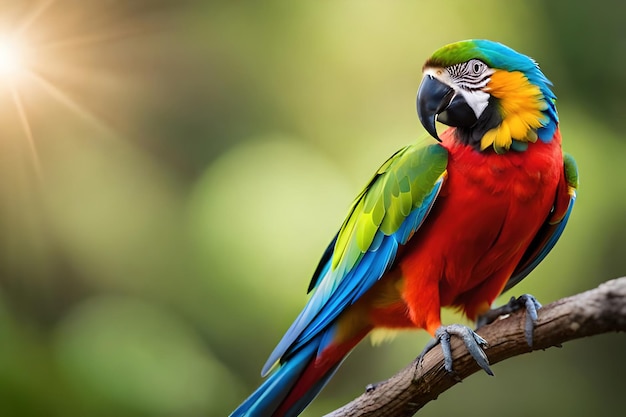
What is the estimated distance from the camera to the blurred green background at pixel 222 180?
2.69 metres

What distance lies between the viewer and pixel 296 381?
1.61 metres

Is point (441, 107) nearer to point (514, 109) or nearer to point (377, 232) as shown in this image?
point (514, 109)

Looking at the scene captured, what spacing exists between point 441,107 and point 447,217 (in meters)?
0.24

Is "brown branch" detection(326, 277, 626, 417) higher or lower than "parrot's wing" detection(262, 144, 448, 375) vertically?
lower

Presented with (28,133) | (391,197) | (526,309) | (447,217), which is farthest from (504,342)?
(28,133)

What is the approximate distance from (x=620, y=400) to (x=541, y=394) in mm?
365

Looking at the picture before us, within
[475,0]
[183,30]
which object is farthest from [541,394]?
[183,30]

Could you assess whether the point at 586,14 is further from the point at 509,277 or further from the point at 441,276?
the point at 441,276

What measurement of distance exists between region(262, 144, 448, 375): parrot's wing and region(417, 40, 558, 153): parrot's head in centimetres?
9

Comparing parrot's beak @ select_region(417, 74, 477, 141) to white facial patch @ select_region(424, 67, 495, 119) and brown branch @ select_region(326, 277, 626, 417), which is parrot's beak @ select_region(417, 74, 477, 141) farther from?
brown branch @ select_region(326, 277, 626, 417)

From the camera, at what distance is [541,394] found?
2.83 metres

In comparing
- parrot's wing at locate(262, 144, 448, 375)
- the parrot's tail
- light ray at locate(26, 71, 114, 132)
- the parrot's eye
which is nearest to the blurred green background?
light ray at locate(26, 71, 114, 132)

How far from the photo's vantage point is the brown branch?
1075 mm

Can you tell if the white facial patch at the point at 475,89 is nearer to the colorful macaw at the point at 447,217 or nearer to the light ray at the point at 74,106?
the colorful macaw at the point at 447,217
